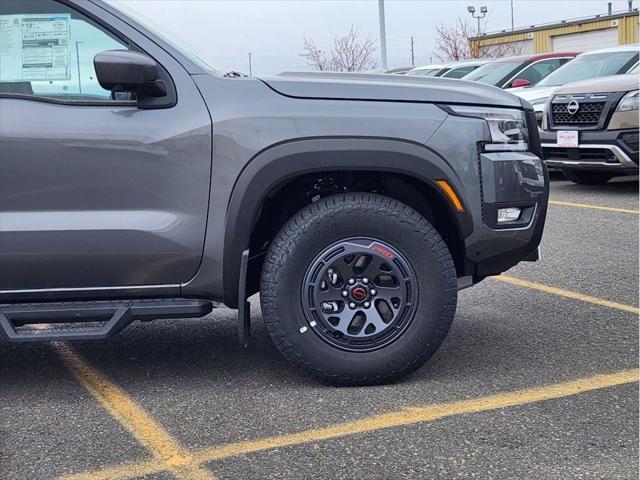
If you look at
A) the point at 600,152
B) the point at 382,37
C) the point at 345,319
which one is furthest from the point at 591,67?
the point at 382,37

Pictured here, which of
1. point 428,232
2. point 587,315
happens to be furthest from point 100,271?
point 587,315

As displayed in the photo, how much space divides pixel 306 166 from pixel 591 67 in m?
9.00

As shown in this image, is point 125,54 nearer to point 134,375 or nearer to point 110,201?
point 110,201

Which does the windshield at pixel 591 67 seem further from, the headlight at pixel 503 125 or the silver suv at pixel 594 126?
the headlight at pixel 503 125

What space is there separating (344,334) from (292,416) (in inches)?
17.4

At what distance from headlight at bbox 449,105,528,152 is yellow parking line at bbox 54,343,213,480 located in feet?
6.03

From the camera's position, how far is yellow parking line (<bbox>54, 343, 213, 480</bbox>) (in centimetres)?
298

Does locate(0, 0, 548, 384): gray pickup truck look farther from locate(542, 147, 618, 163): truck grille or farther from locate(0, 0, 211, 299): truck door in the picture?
locate(542, 147, 618, 163): truck grille

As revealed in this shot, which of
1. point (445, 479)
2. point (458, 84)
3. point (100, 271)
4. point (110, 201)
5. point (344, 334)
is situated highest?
point (458, 84)

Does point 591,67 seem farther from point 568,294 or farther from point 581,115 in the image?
point 568,294

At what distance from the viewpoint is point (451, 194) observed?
3.67 meters

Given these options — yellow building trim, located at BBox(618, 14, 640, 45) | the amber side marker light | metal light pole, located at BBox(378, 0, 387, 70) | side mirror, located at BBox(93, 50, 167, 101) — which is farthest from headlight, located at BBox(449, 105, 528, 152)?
yellow building trim, located at BBox(618, 14, 640, 45)

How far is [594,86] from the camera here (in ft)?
32.2

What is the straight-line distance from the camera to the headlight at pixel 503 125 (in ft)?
12.3
